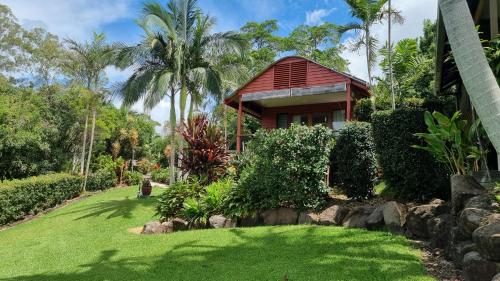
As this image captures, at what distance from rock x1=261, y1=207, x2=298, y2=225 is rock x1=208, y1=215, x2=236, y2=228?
0.87m

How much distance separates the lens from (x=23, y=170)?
22.7m

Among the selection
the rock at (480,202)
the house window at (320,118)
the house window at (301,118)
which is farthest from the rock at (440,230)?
the house window at (301,118)

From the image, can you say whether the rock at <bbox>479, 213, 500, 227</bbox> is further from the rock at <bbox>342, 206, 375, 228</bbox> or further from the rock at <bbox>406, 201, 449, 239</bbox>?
the rock at <bbox>342, 206, 375, 228</bbox>

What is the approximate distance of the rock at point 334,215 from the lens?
840cm

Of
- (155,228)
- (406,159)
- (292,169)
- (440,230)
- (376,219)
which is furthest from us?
(155,228)

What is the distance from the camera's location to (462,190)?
559 cm

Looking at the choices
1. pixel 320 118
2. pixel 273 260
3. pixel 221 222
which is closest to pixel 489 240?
pixel 273 260

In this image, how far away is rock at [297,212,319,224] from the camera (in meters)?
8.75

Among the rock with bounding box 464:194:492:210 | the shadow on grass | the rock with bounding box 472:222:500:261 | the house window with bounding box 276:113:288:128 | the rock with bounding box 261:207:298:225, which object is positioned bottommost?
the shadow on grass

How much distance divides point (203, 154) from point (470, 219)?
883 centimetres

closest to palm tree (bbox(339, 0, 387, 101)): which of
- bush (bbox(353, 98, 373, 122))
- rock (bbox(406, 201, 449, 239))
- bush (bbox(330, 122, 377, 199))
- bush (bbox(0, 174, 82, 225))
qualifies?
bush (bbox(353, 98, 373, 122))

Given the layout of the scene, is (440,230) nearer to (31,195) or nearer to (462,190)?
(462,190)

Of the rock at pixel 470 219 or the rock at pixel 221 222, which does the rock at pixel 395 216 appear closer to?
the rock at pixel 470 219

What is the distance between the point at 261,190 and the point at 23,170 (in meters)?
19.2
